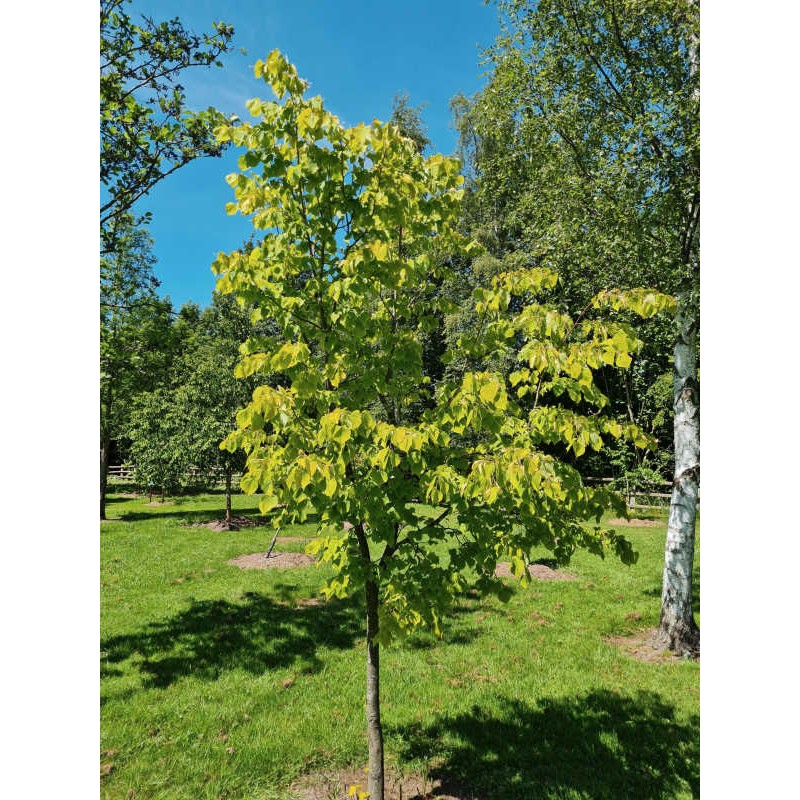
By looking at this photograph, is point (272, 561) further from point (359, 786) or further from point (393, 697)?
point (359, 786)

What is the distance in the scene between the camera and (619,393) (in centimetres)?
2328

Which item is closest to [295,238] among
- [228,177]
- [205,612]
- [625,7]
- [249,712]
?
[228,177]

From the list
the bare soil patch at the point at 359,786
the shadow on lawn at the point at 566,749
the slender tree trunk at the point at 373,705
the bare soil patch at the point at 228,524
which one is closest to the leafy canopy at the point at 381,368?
the slender tree trunk at the point at 373,705

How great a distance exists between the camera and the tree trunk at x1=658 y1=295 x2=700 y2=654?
237 inches

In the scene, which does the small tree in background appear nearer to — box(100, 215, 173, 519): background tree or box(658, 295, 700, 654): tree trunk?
box(100, 215, 173, 519): background tree

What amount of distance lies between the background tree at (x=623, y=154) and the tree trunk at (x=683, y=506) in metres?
0.01

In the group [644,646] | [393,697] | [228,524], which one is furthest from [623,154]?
[228,524]

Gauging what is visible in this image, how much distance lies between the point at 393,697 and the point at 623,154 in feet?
22.2

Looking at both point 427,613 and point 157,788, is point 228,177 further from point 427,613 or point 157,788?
point 157,788

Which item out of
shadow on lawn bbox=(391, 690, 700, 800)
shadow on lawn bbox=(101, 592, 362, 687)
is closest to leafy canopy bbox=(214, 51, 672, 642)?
shadow on lawn bbox=(391, 690, 700, 800)

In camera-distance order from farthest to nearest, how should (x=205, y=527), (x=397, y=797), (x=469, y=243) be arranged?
(x=205, y=527) → (x=397, y=797) → (x=469, y=243)

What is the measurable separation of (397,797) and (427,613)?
1750mm

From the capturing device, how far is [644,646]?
6.18 meters

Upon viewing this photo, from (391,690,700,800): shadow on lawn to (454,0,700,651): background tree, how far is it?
1.98m
